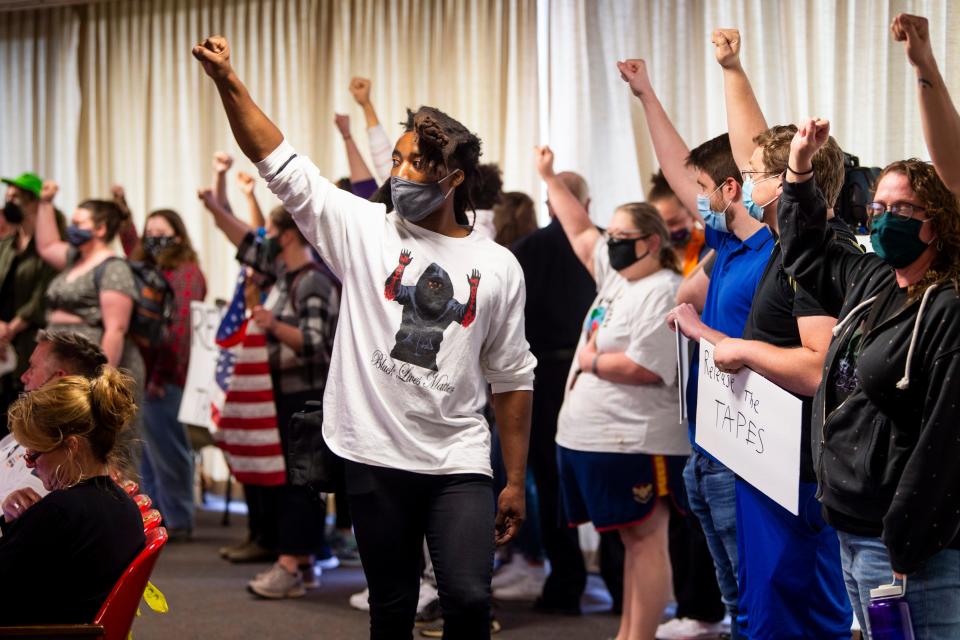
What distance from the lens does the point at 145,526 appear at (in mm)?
2443

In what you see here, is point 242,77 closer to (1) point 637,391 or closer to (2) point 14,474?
(1) point 637,391

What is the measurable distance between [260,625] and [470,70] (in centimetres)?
336

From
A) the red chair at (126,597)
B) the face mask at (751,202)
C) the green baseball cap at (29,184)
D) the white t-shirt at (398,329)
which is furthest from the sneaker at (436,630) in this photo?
the green baseball cap at (29,184)

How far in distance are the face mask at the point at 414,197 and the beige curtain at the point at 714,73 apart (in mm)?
2536

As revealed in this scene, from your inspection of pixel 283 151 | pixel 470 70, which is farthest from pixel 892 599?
pixel 470 70

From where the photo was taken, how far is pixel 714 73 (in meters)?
5.09

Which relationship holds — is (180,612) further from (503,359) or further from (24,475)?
(503,359)

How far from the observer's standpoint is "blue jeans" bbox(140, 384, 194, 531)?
5.70 metres

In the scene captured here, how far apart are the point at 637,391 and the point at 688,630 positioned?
98cm

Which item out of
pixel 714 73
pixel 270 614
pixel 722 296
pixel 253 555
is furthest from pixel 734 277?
pixel 253 555

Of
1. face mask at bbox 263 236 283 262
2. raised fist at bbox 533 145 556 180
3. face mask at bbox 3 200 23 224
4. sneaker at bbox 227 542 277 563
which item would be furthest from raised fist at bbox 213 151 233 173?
sneaker at bbox 227 542 277 563

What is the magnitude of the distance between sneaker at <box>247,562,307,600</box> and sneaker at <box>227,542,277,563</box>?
66 centimetres

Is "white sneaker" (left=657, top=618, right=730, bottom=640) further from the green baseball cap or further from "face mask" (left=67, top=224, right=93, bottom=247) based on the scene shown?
the green baseball cap

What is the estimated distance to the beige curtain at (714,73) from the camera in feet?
14.5
